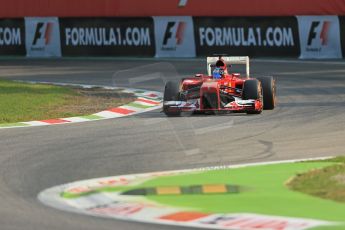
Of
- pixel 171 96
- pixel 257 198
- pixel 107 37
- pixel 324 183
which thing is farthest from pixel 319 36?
pixel 257 198

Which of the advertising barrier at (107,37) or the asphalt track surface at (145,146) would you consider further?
the advertising barrier at (107,37)

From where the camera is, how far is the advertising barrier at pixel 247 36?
105ft

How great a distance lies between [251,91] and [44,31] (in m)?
19.1

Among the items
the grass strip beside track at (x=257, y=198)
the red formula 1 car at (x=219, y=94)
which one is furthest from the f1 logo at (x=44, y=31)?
the grass strip beside track at (x=257, y=198)

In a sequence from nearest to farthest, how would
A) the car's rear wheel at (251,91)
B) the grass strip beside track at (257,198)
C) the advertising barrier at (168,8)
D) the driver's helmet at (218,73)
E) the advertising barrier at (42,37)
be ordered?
1. the grass strip beside track at (257,198)
2. the car's rear wheel at (251,91)
3. the driver's helmet at (218,73)
4. the advertising barrier at (168,8)
5. the advertising barrier at (42,37)

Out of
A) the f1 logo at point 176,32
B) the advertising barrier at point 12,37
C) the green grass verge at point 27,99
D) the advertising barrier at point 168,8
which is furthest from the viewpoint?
the advertising barrier at point 12,37

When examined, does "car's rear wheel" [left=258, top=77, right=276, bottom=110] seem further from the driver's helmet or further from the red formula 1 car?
the driver's helmet

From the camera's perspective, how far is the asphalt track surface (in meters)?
10.1

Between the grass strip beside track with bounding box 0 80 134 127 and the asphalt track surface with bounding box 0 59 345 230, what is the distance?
1.56 meters

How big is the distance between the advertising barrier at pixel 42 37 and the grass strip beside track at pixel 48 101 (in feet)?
32.0

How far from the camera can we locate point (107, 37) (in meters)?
35.2

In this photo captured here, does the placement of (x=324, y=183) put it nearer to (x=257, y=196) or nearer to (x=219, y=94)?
(x=257, y=196)

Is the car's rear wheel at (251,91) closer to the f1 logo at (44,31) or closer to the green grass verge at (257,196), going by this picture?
the green grass verge at (257,196)

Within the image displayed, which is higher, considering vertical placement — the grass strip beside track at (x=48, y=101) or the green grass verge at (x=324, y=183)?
the grass strip beside track at (x=48, y=101)
